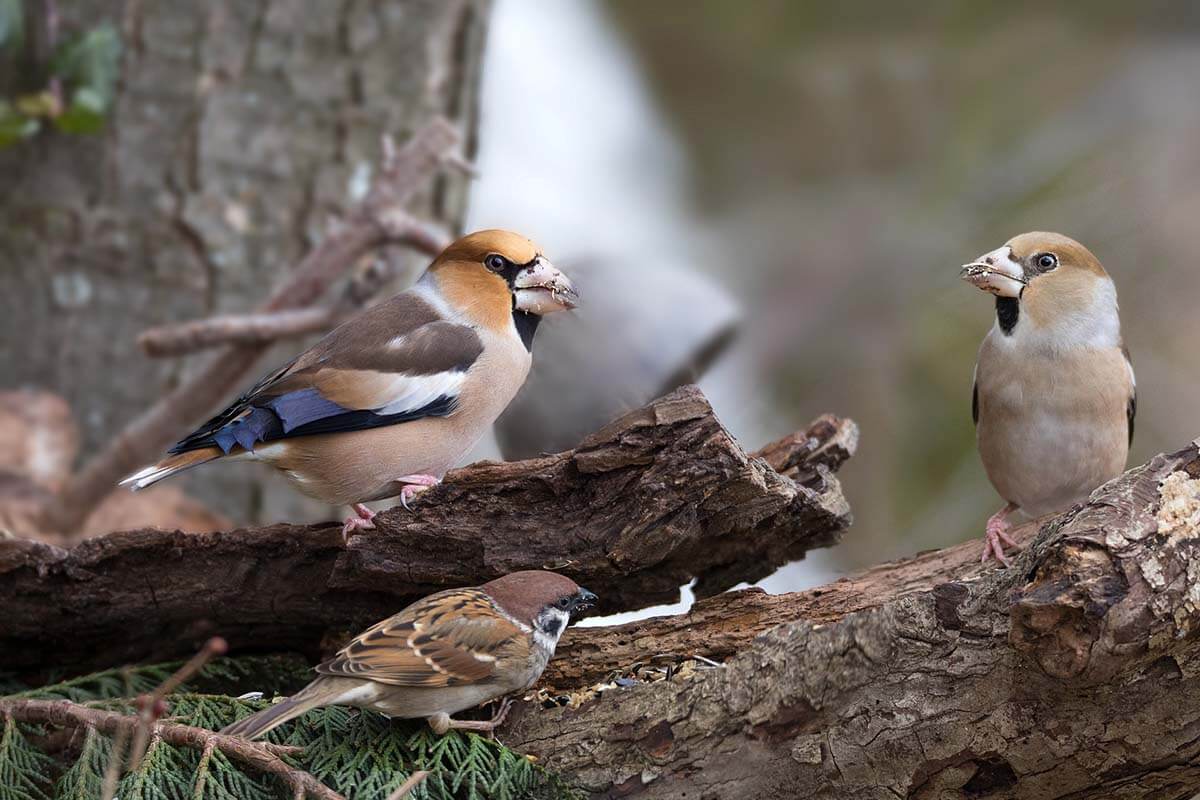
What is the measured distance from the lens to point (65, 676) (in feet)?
11.9

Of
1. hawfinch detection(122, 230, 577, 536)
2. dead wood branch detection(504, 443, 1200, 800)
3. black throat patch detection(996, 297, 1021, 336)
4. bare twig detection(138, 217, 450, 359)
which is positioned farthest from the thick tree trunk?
dead wood branch detection(504, 443, 1200, 800)

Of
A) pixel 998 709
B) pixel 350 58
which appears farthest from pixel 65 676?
pixel 350 58

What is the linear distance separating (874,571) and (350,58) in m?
3.66

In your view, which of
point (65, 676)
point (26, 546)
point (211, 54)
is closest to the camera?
point (26, 546)

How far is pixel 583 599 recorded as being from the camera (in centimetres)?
315

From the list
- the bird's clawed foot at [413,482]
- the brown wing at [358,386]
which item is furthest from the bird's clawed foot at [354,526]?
the brown wing at [358,386]

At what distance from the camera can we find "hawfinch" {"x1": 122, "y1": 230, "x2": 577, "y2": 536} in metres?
3.58

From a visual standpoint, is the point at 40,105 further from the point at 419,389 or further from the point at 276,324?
the point at 419,389

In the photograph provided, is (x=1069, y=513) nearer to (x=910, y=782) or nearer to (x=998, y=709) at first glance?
(x=998, y=709)

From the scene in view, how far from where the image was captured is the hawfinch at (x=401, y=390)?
3.58 metres

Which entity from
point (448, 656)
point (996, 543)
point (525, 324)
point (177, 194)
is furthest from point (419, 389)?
point (177, 194)

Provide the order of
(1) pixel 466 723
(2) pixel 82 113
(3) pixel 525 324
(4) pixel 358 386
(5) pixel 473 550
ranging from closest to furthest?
1. (1) pixel 466 723
2. (5) pixel 473 550
3. (4) pixel 358 386
4. (3) pixel 525 324
5. (2) pixel 82 113

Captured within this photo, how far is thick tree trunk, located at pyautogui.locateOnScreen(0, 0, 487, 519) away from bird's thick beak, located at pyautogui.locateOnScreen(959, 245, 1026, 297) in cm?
310

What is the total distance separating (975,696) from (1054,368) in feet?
5.20
